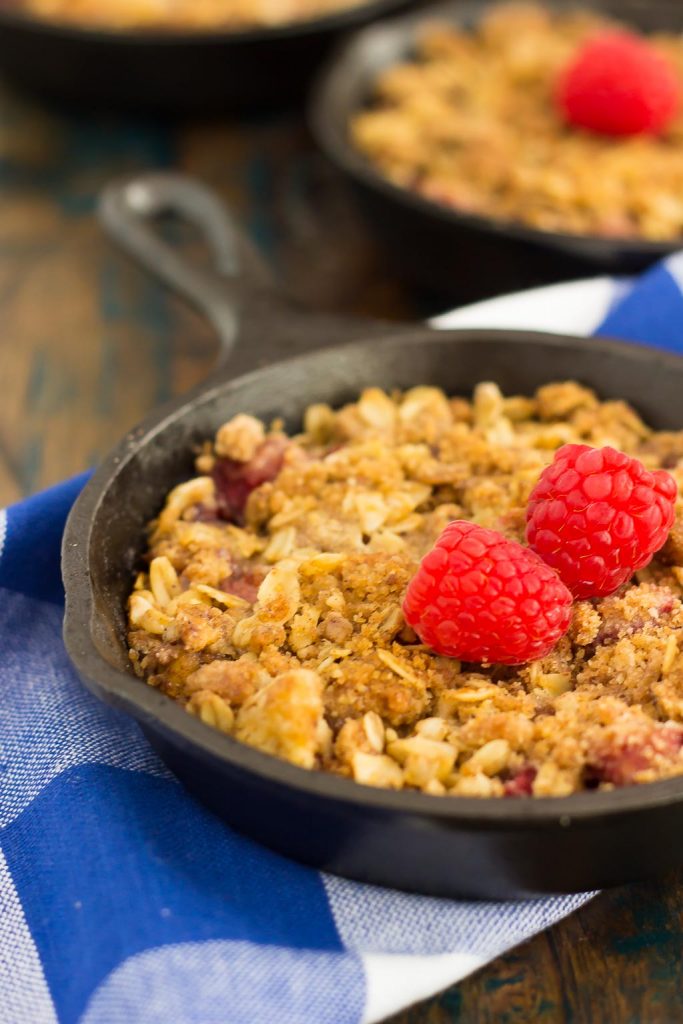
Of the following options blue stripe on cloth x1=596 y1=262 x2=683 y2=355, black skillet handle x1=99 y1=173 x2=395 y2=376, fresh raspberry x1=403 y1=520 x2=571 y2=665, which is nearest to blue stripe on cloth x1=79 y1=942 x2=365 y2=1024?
fresh raspberry x1=403 y1=520 x2=571 y2=665

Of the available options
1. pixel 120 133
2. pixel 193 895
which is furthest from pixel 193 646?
pixel 120 133

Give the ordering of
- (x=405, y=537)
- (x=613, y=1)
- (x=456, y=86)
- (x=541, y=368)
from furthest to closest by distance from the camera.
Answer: (x=613, y=1) → (x=456, y=86) → (x=541, y=368) → (x=405, y=537)

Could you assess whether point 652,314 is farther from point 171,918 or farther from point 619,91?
point 171,918

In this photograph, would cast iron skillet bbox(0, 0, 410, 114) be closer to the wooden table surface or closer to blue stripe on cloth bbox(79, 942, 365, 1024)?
the wooden table surface

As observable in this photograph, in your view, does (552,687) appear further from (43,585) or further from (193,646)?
(43,585)

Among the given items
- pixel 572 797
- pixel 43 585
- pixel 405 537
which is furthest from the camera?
pixel 43 585

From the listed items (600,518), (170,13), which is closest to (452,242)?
(600,518)
